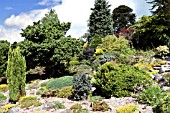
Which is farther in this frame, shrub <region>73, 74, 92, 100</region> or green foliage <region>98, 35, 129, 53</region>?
green foliage <region>98, 35, 129, 53</region>

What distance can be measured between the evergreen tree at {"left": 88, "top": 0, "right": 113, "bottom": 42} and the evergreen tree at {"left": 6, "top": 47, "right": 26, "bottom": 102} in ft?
69.3

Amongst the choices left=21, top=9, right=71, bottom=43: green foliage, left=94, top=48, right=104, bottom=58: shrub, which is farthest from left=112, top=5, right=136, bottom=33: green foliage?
left=21, top=9, right=71, bottom=43: green foliage

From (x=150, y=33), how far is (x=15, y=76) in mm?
14071

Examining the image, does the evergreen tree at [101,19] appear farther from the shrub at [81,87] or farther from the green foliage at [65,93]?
the shrub at [81,87]

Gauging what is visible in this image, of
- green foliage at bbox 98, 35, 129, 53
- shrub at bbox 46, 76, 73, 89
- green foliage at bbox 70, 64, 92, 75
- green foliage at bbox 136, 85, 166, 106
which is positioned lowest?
green foliage at bbox 136, 85, 166, 106

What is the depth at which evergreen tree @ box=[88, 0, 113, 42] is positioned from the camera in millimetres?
37312

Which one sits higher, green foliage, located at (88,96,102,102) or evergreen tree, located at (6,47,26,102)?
evergreen tree, located at (6,47,26,102)

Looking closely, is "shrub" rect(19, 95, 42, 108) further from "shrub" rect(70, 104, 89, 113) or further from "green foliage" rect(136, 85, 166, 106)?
"green foliage" rect(136, 85, 166, 106)

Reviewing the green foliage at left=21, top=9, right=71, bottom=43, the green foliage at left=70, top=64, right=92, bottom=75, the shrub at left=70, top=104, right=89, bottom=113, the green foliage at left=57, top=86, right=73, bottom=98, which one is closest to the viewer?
the shrub at left=70, top=104, right=89, bottom=113

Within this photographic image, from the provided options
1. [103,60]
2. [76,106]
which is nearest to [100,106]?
[76,106]

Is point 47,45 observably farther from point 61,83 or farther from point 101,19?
point 101,19

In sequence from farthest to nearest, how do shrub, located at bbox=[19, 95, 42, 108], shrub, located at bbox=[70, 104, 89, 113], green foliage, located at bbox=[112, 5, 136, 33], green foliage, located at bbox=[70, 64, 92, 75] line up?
1. green foliage, located at bbox=[112, 5, 136, 33]
2. green foliage, located at bbox=[70, 64, 92, 75]
3. shrub, located at bbox=[19, 95, 42, 108]
4. shrub, located at bbox=[70, 104, 89, 113]

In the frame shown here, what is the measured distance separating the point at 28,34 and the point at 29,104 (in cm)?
890

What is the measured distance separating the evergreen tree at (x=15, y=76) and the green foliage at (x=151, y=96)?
7.07 m
